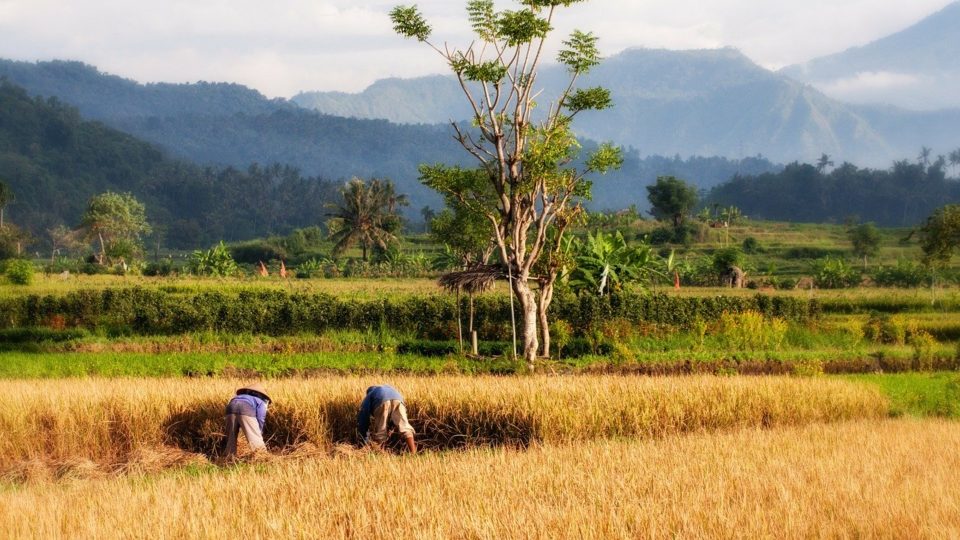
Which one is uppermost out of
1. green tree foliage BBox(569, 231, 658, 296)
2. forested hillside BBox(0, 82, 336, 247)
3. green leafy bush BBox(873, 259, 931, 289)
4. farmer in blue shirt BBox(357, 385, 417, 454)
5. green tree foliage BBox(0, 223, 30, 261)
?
forested hillside BBox(0, 82, 336, 247)

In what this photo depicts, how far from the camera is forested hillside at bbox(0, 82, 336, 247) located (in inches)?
5256

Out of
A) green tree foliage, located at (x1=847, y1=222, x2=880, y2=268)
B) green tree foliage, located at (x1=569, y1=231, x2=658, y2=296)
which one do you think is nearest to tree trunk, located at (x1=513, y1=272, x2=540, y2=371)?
green tree foliage, located at (x1=569, y1=231, x2=658, y2=296)

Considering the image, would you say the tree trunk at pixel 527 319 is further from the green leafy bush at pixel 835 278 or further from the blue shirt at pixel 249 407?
the green leafy bush at pixel 835 278

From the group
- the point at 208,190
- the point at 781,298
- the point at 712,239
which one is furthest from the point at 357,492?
the point at 208,190

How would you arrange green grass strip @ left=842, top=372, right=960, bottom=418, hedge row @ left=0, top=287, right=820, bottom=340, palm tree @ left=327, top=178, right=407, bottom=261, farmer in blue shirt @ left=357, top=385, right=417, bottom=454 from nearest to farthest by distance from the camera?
1. farmer in blue shirt @ left=357, top=385, right=417, bottom=454
2. green grass strip @ left=842, top=372, right=960, bottom=418
3. hedge row @ left=0, top=287, right=820, bottom=340
4. palm tree @ left=327, top=178, right=407, bottom=261

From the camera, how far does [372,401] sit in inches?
456

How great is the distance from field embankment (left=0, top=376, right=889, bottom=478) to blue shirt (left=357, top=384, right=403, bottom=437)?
0.68 meters

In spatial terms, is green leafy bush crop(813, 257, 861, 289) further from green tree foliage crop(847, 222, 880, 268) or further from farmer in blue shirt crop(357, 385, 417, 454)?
farmer in blue shirt crop(357, 385, 417, 454)

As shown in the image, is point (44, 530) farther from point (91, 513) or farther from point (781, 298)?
point (781, 298)

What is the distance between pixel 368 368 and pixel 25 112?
524ft

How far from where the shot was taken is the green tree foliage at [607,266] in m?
28.1

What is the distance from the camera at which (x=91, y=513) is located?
23.8 ft

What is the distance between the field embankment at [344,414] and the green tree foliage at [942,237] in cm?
2349

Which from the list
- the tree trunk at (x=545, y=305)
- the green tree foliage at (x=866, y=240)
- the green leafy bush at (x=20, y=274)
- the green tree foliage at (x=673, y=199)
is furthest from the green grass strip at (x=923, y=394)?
the green tree foliage at (x=673, y=199)
